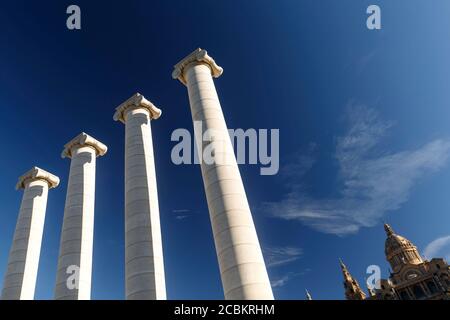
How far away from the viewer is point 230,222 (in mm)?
26297

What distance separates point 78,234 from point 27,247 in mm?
10687

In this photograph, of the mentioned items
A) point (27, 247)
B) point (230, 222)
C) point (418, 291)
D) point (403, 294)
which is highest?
point (403, 294)

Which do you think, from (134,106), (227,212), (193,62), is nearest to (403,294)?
(134,106)

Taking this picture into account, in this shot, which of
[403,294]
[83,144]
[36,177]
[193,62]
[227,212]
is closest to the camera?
[227,212]

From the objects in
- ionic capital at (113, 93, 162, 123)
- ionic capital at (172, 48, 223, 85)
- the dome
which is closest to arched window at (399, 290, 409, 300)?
the dome

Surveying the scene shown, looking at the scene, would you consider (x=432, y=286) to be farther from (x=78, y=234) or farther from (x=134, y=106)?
(x=78, y=234)

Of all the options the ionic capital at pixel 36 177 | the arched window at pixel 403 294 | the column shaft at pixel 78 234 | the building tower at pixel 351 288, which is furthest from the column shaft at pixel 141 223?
the building tower at pixel 351 288

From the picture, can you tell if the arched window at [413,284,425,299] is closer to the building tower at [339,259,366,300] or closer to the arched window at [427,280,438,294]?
the arched window at [427,280,438,294]

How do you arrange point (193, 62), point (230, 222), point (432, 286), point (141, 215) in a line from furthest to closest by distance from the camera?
point (432, 286) < point (193, 62) < point (141, 215) < point (230, 222)

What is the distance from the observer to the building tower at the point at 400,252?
539ft

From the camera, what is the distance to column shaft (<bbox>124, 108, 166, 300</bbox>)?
94.9 feet

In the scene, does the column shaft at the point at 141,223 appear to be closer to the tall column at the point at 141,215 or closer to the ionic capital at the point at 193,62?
the tall column at the point at 141,215
